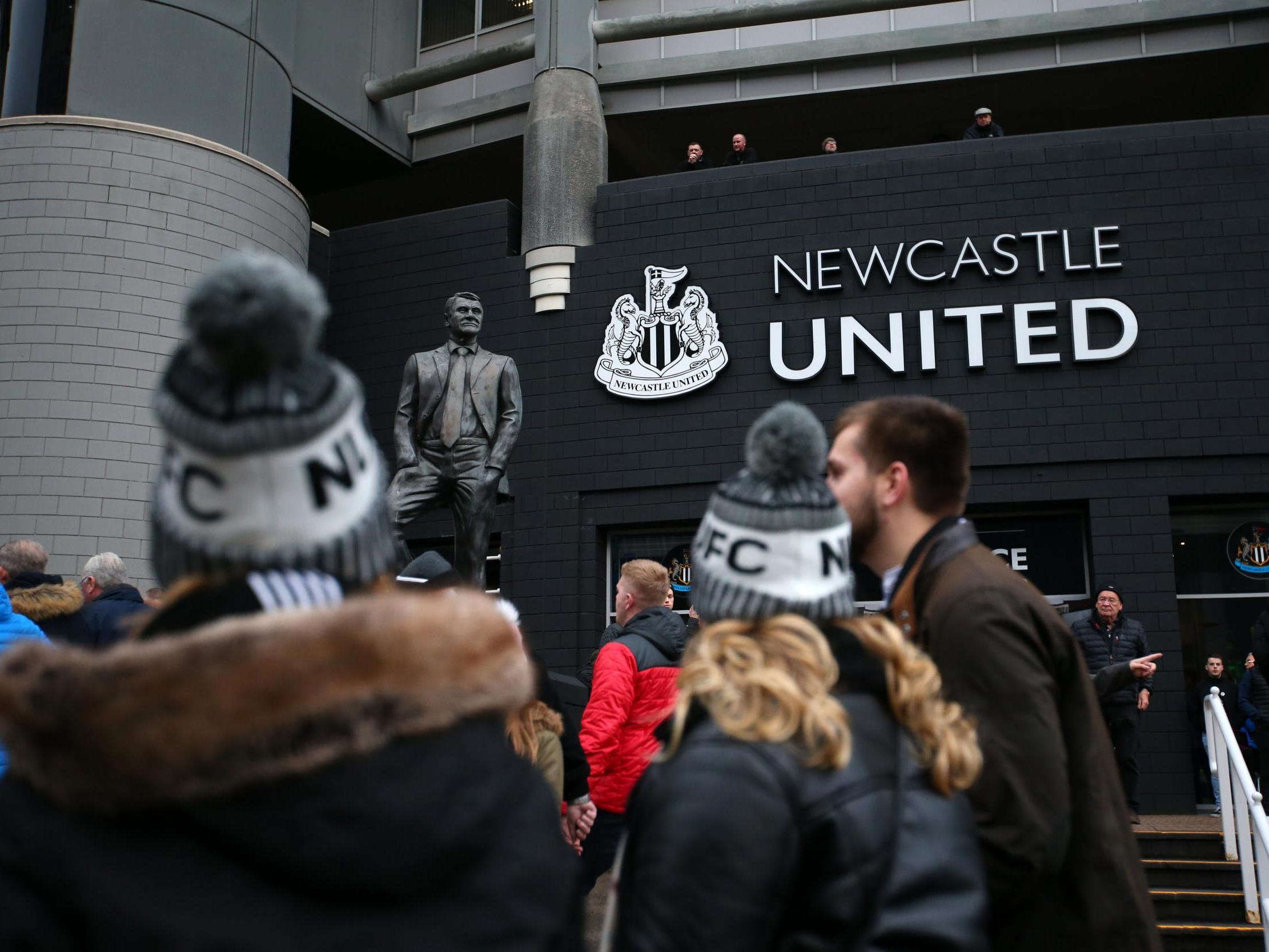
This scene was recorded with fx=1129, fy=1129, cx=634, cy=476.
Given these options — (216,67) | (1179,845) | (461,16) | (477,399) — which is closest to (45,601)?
(477,399)

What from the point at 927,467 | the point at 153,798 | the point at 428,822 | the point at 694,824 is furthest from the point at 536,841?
the point at 927,467

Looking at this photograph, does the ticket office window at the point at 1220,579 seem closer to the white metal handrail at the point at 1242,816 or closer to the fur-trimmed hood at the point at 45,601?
the white metal handrail at the point at 1242,816

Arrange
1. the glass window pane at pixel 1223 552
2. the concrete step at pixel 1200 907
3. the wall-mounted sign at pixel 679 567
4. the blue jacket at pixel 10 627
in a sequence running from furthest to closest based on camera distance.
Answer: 1. the wall-mounted sign at pixel 679 567
2. the glass window pane at pixel 1223 552
3. the concrete step at pixel 1200 907
4. the blue jacket at pixel 10 627

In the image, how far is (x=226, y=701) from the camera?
44.4 inches

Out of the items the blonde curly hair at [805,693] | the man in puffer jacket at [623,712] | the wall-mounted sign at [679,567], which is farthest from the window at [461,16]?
the blonde curly hair at [805,693]

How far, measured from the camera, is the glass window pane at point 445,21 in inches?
653

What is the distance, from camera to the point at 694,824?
1487 millimetres

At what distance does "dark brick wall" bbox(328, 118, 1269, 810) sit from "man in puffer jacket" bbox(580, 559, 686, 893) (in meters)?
7.78

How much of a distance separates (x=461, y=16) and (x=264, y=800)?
17.2 m

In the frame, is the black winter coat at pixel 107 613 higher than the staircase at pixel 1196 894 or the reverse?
higher

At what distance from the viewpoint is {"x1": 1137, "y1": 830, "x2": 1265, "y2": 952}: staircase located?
7.08 metres

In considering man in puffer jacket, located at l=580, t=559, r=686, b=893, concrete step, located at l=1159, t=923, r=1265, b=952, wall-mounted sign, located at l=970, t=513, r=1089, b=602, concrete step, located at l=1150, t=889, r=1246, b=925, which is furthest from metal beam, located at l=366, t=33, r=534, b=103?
concrete step, located at l=1159, t=923, r=1265, b=952

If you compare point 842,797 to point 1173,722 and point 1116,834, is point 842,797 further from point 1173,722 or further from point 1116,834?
point 1173,722

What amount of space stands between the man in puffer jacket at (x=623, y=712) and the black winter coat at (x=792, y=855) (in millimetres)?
3321
